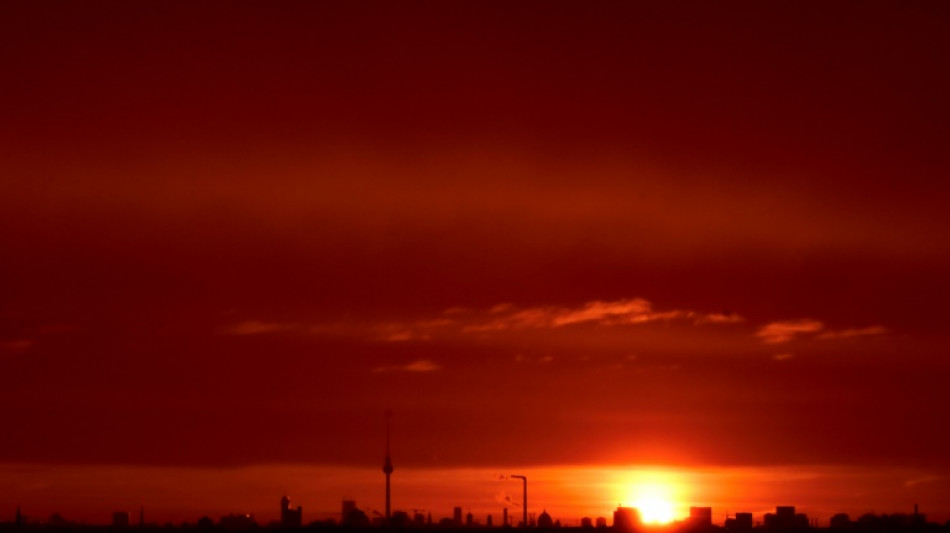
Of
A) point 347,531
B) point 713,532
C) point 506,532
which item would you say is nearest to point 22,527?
point 347,531

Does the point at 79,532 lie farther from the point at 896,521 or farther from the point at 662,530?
the point at 896,521

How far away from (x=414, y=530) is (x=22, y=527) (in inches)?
1563

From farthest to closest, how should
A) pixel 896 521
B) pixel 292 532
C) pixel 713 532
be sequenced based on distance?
pixel 896 521 → pixel 713 532 → pixel 292 532

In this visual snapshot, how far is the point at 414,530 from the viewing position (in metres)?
143

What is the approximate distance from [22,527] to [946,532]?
91.1 m

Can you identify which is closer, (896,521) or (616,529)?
(616,529)

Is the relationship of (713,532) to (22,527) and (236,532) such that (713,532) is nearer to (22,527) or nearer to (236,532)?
(236,532)

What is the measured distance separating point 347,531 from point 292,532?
16.7 ft

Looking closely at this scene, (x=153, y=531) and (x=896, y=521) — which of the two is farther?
(x=896, y=521)

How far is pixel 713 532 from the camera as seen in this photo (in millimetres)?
141875

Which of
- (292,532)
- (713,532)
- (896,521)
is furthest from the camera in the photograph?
(896,521)

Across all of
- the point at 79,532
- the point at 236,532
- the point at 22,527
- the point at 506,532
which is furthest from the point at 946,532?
the point at 22,527

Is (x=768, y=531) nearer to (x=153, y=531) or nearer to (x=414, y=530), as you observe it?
(x=414, y=530)

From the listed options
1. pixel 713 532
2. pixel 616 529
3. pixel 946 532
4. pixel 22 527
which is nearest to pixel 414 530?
Answer: pixel 616 529
